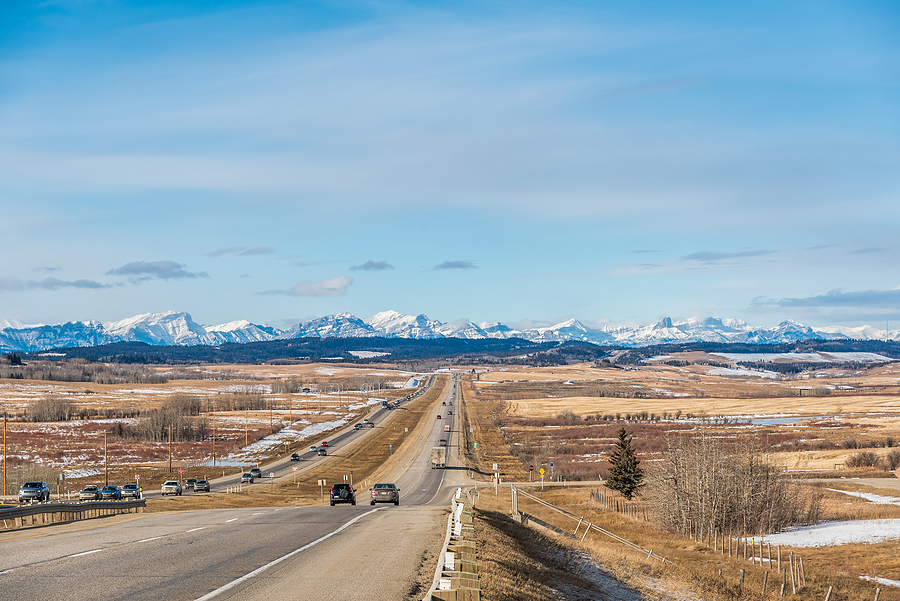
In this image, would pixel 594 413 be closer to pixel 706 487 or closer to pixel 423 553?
A: pixel 706 487

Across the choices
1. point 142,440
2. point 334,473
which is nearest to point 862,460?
point 334,473

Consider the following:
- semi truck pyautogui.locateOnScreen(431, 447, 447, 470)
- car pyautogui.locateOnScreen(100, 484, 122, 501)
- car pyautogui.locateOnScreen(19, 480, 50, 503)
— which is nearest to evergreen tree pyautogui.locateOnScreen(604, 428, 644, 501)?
semi truck pyautogui.locateOnScreen(431, 447, 447, 470)

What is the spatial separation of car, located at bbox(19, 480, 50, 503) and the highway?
132ft

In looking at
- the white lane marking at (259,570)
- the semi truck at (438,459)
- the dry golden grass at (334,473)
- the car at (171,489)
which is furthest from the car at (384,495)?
the semi truck at (438,459)

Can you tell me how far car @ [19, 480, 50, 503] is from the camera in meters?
62.7

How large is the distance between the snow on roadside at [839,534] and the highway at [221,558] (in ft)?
98.8

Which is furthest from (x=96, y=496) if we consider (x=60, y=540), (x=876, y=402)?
(x=876, y=402)

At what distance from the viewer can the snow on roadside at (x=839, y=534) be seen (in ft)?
152

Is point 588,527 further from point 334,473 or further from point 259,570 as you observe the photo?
point 334,473

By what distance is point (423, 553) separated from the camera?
808 inches

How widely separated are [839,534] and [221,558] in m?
45.1

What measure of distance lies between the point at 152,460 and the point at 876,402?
7017 inches

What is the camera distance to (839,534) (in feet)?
159

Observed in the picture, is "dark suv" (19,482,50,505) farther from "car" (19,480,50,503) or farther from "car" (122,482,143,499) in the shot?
"car" (122,482,143,499)
